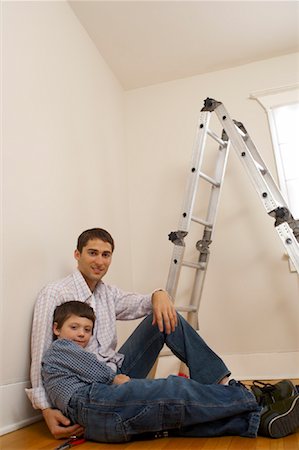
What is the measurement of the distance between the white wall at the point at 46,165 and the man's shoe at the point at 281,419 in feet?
2.74

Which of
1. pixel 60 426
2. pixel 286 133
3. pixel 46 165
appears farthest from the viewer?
pixel 286 133

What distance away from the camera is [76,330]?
1.45 m

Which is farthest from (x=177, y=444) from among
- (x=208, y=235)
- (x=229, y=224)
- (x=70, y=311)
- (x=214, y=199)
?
(x=229, y=224)

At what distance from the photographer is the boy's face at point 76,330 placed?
144 centimetres

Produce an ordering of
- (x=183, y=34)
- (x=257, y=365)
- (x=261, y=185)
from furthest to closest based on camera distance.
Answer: (x=183, y=34) < (x=257, y=365) < (x=261, y=185)

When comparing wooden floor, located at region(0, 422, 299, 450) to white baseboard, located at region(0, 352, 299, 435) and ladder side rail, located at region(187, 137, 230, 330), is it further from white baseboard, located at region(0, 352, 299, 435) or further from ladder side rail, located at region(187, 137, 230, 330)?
ladder side rail, located at region(187, 137, 230, 330)

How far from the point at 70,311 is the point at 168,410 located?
48cm

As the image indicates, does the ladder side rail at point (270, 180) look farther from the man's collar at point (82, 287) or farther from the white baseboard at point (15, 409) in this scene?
the white baseboard at point (15, 409)

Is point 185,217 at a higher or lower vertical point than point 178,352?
higher

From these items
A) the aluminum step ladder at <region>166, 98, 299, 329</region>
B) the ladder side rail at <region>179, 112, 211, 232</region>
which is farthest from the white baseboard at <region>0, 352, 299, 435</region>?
the ladder side rail at <region>179, 112, 211, 232</region>

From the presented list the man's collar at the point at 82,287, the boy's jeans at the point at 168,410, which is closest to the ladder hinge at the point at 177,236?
the man's collar at the point at 82,287

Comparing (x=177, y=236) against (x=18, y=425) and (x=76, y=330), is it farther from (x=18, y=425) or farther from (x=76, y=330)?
(x=18, y=425)

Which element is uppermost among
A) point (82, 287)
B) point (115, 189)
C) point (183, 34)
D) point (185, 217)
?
point (183, 34)

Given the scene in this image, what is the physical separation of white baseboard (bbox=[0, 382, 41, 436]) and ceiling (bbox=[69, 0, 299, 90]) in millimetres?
2035
